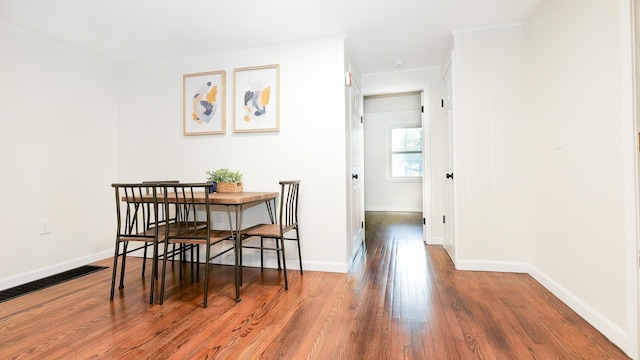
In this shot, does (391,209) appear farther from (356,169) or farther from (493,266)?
(493,266)

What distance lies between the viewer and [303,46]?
2.90 m

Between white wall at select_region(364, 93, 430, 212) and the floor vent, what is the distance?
18.3 ft

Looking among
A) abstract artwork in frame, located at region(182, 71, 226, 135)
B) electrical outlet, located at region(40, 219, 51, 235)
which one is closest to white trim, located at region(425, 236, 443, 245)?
abstract artwork in frame, located at region(182, 71, 226, 135)

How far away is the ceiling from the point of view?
232cm

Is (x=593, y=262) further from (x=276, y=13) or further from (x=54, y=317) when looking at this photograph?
(x=54, y=317)

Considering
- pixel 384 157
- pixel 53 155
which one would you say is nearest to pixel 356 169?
pixel 53 155

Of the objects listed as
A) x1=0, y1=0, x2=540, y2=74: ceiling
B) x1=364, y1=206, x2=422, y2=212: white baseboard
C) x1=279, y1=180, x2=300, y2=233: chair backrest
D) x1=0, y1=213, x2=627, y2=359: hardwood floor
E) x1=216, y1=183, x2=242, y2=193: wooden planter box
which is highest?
x1=0, y1=0, x2=540, y2=74: ceiling

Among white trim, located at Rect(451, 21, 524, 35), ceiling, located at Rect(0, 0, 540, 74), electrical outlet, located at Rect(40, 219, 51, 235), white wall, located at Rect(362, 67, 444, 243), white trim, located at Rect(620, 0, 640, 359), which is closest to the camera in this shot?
white trim, located at Rect(620, 0, 640, 359)

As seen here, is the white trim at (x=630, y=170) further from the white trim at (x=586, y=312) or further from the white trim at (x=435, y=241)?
the white trim at (x=435, y=241)

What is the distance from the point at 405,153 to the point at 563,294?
17.0 feet

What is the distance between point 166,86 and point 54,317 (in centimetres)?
240

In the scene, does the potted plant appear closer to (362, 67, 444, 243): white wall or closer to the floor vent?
the floor vent

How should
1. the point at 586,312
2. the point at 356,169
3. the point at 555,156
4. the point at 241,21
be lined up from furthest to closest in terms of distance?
the point at 356,169 < the point at 241,21 < the point at 555,156 < the point at 586,312

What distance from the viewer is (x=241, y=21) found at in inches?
101
